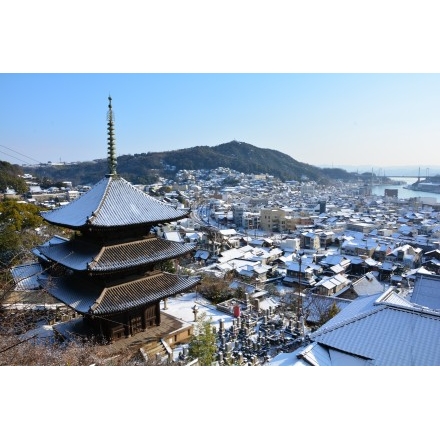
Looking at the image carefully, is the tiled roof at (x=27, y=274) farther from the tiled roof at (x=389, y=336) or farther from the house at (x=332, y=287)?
the house at (x=332, y=287)

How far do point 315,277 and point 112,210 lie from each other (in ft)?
82.3

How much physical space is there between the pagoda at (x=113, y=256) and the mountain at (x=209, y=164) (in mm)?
79376

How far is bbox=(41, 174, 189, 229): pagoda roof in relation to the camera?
809 centimetres

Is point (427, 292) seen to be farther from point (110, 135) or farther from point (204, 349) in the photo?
point (110, 135)

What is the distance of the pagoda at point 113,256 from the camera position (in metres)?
8.10

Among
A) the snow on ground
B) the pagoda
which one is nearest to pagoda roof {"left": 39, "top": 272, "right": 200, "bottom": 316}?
the pagoda

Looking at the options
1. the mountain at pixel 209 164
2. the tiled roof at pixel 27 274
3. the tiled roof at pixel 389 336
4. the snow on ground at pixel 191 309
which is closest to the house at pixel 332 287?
the snow on ground at pixel 191 309

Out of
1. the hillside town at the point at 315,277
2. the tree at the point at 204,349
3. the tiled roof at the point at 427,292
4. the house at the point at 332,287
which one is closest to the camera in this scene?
the hillside town at the point at 315,277

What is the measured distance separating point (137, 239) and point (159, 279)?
1.33 metres

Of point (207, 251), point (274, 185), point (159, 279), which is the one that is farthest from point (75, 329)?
point (274, 185)

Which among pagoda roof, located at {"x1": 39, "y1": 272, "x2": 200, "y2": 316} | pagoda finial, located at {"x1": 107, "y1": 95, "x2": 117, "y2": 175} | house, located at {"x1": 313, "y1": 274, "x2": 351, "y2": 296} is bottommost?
house, located at {"x1": 313, "y1": 274, "x2": 351, "y2": 296}

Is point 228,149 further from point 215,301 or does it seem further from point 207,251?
point 215,301

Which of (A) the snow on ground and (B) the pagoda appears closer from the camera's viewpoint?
(B) the pagoda

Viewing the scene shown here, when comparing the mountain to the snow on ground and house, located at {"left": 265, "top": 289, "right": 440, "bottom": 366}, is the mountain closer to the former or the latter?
the snow on ground
